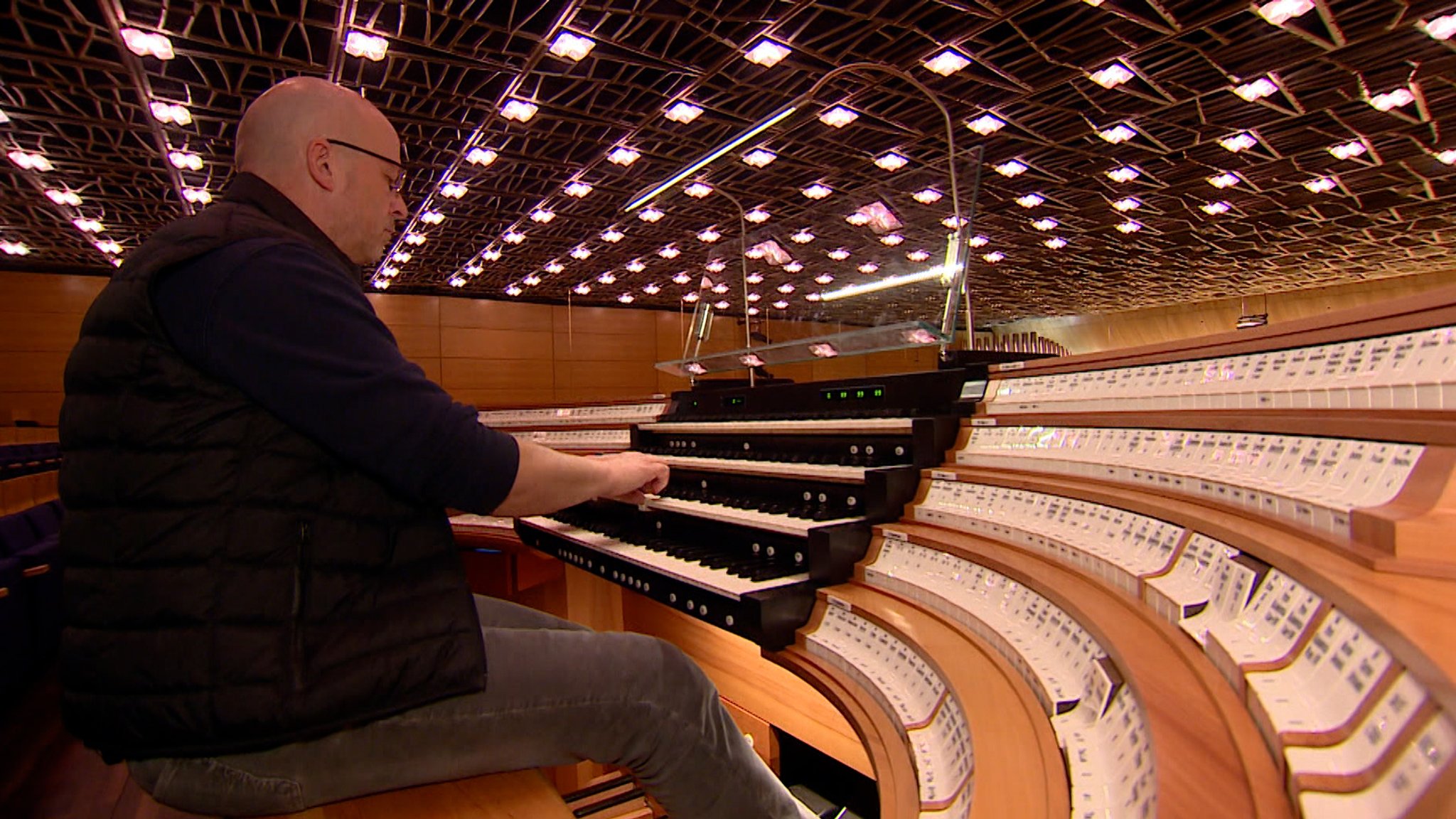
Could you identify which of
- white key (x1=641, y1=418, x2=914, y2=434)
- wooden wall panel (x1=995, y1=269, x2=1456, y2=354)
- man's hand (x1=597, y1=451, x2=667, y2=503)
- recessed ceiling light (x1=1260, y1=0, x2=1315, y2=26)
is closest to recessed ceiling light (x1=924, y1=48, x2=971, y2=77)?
recessed ceiling light (x1=1260, y1=0, x2=1315, y2=26)

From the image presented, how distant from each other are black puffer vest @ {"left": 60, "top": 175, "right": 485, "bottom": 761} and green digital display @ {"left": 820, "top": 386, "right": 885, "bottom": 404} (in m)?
1.97

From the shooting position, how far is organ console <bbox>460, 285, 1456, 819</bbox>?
63cm

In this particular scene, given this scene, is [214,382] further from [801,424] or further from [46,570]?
[46,570]

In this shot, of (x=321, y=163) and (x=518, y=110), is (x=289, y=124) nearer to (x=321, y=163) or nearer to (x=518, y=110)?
(x=321, y=163)

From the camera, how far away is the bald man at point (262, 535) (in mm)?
813

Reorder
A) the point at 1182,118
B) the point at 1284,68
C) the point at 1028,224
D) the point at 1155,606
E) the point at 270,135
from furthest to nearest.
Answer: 1. the point at 1028,224
2. the point at 1182,118
3. the point at 1284,68
4. the point at 1155,606
5. the point at 270,135

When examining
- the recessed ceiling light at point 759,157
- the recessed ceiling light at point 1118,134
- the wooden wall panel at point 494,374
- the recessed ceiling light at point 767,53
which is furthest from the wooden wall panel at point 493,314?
the recessed ceiling light at point 1118,134

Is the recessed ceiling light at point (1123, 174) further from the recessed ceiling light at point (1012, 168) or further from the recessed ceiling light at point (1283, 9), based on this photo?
the recessed ceiling light at point (1283, 9)

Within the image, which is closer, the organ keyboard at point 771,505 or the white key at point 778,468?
the organ keyboard at point 771,505

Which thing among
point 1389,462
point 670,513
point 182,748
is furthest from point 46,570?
point 1389,462

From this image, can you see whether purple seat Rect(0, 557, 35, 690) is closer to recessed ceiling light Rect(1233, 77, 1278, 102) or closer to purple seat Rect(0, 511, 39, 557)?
purple seat Rect(0, 511, 39, 557)

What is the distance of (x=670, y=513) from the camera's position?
8.69 feet

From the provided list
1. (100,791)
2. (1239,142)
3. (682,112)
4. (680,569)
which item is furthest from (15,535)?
(1239,142)

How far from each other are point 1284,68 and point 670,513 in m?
5.49
